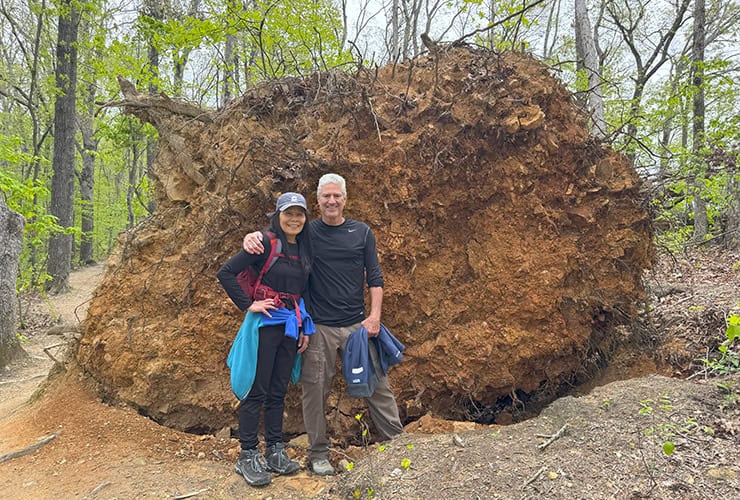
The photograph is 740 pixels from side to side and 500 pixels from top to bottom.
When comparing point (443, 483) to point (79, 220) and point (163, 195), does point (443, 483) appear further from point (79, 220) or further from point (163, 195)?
point (79, 220)

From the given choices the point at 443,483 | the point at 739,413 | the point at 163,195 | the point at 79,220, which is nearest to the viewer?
the point at 443,483

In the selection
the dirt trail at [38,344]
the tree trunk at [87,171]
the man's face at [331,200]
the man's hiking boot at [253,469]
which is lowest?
the dirt trail at [38,344]

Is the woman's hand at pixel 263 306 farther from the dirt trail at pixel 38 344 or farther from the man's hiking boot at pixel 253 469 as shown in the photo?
the dirt trail at pixel 38 344

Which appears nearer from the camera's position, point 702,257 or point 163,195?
point 163,195

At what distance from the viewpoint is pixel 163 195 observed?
206 inches

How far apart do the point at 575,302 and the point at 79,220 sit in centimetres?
2527

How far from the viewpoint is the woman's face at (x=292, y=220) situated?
335cm

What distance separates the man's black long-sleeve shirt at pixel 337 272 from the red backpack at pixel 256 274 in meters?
0.31

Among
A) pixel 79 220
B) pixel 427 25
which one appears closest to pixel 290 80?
pixel 427 25

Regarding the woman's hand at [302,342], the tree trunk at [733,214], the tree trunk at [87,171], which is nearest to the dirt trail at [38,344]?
the woman's hand at [302,342]

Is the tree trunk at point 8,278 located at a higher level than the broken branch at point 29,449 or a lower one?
higher

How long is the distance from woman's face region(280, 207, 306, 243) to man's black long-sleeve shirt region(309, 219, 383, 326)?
0.22 m

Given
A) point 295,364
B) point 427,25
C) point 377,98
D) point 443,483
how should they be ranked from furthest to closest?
point 427,25
point 377,98
point 295,364
point 443,483

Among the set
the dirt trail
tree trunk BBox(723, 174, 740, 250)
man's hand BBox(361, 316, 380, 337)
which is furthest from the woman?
tree trunk BBox(723, 174, 740, 250)
